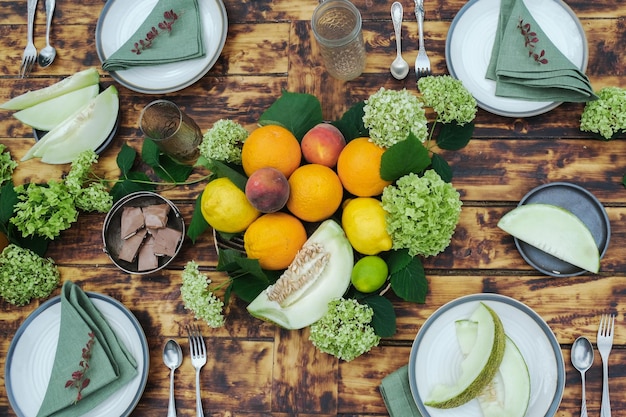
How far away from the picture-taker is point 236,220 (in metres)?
0.95

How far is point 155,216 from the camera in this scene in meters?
1.05

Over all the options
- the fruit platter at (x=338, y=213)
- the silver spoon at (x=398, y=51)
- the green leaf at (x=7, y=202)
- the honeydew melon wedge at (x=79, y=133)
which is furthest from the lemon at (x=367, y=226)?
the green leaf at (x=7, y=202)

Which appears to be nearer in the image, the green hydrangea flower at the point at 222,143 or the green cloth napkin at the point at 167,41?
the green hydrangea flower at the point at 222,143

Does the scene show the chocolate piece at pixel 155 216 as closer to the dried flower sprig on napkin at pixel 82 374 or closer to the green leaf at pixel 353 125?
the dried flower sprig on napkin at pixel 82 374

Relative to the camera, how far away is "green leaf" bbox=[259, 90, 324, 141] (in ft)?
3.35

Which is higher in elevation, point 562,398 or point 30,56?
point 30,56

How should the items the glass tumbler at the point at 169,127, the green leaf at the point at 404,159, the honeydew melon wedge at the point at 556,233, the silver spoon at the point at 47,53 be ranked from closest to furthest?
the green leaf at the point at 404,159, the honeydew melon wedge at the point at 556,233, the glass tumbler at the point at 169,127, the silver spoon at the point at 47,53

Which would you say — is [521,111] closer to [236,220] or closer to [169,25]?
[236,220]

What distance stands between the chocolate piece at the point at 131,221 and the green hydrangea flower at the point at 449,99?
2.01 feet

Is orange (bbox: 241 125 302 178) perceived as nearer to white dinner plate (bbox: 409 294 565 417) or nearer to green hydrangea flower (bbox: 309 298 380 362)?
green hydrangea flower (bbox: 309 298 380 362)

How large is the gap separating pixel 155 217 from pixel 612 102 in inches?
36.4

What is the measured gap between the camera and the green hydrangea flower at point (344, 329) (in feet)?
2.93

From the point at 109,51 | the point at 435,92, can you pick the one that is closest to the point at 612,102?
the point at 435,92

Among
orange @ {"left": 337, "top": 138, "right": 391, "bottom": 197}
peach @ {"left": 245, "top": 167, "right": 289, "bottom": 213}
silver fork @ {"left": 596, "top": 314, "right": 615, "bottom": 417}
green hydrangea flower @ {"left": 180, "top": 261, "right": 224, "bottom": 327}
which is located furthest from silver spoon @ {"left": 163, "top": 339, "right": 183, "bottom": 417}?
silver fork @ {"left": 596, "top": 314, "right": 615, "bottom": 417}
